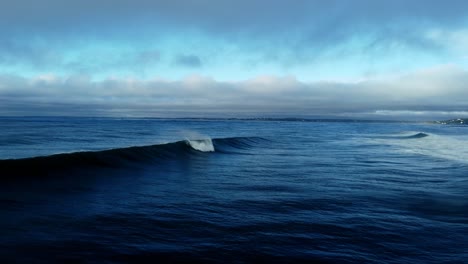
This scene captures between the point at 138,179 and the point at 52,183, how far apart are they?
319cm

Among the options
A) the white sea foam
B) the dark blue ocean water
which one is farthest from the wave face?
the white sea foam

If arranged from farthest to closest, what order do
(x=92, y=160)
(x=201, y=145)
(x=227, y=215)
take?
1. (x=201, y=145)
2. (x=92, y=160)
3. (x=227, y=215)

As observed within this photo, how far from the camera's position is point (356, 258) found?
22.4 feet

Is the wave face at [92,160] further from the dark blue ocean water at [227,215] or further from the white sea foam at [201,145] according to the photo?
the white sea foam at [201,145]

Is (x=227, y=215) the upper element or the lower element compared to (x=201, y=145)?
lower

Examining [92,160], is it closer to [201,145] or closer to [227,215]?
[227,215]

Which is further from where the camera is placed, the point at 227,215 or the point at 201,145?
the point at 201,145

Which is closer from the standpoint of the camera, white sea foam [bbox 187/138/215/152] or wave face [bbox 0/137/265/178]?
wave face [bbox 0/137/265/178]

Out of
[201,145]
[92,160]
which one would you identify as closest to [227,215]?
[92,160]

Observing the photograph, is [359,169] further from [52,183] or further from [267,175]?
[52,183]

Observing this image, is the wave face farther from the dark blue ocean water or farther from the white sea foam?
the white sea foam

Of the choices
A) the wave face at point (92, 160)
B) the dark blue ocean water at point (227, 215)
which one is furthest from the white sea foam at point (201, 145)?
the dark blue ocean water at point (227, 215)

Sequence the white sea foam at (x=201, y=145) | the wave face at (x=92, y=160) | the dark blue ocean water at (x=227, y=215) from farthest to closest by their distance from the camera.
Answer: the white sea foam at (x=201, y=145), the wave face at (x=92, y=160), the dark blue ocean water at (x=227, y=215)

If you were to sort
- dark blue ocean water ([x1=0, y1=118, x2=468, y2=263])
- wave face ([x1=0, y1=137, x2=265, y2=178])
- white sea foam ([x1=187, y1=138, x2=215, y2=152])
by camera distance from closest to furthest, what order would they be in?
dark blue ocean water ([x1=0, y1=118, x2=468, y2=263]) → wave face ([x1=0, y1=137, x2=265, y2=178]) → white sea foam ([x1=187, y1=138, x2=215, y2=152])
